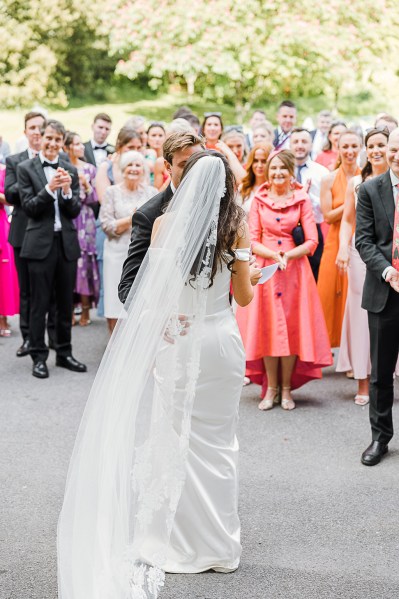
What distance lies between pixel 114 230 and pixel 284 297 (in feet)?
6.77

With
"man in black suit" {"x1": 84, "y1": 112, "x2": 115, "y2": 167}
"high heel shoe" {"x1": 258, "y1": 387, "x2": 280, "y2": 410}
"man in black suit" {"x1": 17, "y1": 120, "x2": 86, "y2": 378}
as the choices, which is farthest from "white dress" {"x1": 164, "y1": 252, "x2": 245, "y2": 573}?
"man in black suit" {"x1": 84, "y1": 112, "x2": 115, "y2": 167}

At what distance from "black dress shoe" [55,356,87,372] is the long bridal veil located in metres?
4.12

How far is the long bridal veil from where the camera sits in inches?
149

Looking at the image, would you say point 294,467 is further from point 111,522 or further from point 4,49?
point 4,49

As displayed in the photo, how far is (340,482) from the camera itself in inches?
211

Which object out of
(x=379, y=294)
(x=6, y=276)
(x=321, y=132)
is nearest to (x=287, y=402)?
(x=379, y=294)

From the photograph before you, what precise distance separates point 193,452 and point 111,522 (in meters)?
0.56

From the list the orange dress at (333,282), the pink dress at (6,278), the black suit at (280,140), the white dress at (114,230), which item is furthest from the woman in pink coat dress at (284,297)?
the black suit at (280,140)

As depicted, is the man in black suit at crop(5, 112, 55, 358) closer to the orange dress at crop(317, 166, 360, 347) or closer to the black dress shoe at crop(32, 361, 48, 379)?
the black dress shoe at crop(32, 361, 48, 379)

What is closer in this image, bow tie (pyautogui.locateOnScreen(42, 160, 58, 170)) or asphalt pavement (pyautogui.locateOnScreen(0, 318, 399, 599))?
asphalt pavement (pyautogui.locateOnScreen(0, 318, 399, 599))

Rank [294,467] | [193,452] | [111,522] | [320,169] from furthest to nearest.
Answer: [320,169], [294,467], [193,452], [111,522]

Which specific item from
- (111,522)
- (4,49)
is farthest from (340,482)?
(4,49)

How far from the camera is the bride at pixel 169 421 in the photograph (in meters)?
3.79

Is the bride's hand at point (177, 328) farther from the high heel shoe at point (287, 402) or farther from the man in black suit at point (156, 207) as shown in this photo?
the high heel shoe at point (287, 402)
